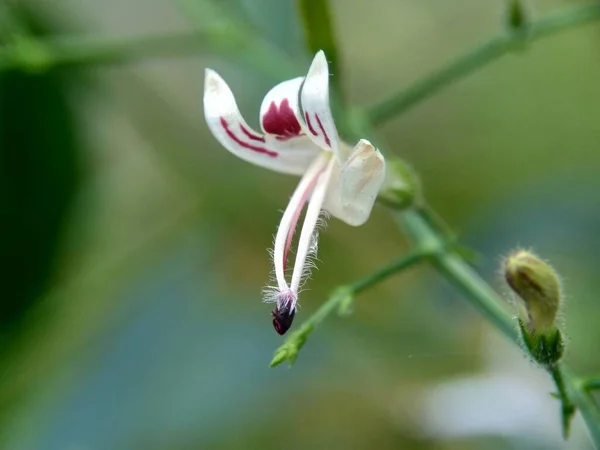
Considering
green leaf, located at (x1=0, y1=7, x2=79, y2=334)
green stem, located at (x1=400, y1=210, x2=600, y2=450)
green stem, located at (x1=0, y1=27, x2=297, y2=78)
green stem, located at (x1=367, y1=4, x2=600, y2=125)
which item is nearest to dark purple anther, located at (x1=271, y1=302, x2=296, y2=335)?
green stem, located at (x1=400, y1=210, x2=600, y2=450)

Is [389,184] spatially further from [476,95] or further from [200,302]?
[476,95]

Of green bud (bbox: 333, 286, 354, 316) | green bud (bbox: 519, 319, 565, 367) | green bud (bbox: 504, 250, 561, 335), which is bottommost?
green bud (bbox: 519, 319, 565, 367)

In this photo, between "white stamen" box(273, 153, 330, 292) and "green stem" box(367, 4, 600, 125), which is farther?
"green stem" box(367, 4, 600, 125)

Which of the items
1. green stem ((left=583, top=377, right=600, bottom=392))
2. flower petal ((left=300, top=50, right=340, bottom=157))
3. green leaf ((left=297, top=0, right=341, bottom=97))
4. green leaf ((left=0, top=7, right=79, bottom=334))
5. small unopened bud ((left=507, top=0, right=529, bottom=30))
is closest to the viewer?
flower petal ((left=300, top=50, right=340, bottom=157))

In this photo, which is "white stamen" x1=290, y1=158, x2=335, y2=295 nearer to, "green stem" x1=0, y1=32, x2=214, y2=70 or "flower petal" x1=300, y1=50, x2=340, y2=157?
"flower petal" x1=300, y1=50, x2=340, y2=157

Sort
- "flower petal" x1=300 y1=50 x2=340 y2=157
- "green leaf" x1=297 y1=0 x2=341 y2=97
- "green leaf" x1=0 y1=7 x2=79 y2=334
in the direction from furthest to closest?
1. "green leaf" x1=0 y1=7 x2=79 y2=334
2. "green leaf" x1=297 y1=0 x2=341 y2=97
3. "flower petal" x1=300 y1=50 x2=340 y2=157

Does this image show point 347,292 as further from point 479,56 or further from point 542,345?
point 479,56

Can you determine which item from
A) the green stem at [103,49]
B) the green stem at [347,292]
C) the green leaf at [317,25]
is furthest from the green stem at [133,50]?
the green stem at [347,292]

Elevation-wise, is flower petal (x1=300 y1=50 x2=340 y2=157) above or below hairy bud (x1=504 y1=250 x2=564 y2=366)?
above
